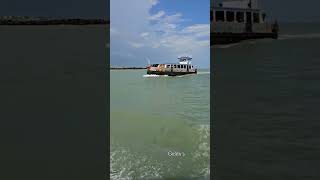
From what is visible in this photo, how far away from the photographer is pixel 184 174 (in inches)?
115

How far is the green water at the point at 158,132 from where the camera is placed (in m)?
3.04
